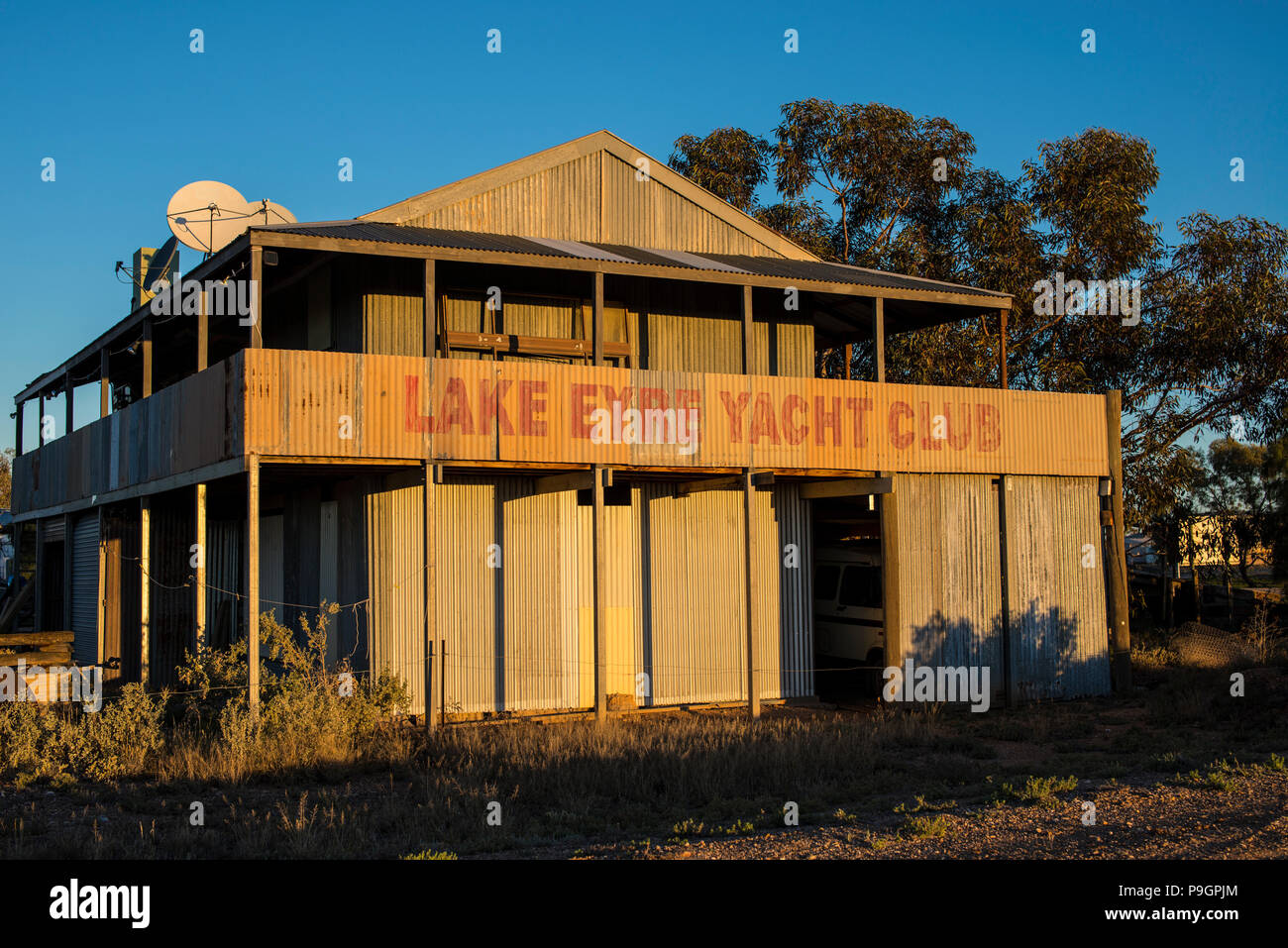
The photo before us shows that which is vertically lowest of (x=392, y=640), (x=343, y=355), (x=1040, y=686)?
(x=1040, y=686)

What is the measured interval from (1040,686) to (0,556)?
45.2 meters

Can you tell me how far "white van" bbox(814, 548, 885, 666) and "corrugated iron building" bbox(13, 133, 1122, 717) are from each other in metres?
0.67

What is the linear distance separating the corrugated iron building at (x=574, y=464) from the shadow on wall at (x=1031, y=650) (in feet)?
0.16

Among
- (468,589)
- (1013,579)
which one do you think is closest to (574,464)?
(468,589)

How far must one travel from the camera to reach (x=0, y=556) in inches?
1927

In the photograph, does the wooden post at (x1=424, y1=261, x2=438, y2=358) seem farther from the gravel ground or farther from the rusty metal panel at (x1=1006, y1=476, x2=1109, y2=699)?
the rusty metal panel at (x1=1006, y1=476, x2=1109, y2=699)

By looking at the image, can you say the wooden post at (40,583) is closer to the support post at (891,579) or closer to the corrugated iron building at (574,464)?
the corrugated iron building at (574,464)

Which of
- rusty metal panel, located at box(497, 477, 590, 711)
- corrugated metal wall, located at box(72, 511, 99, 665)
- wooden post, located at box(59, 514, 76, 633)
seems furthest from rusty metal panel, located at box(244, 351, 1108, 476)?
wooden post, located at box(59, 514, 76, 633)

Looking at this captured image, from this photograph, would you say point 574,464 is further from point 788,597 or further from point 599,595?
point 788,597

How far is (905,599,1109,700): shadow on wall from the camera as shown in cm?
1766

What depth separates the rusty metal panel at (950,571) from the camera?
17531 mm
